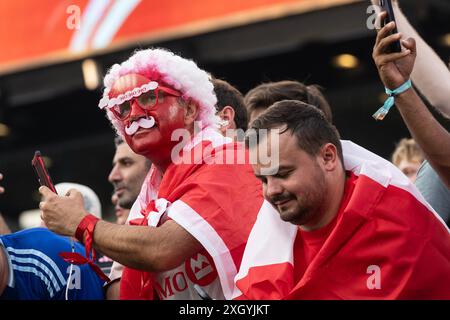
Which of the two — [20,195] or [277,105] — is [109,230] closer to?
[277,105]

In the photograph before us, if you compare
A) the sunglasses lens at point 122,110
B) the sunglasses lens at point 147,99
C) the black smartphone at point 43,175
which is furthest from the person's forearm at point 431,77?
the black smartphone at point 43,175

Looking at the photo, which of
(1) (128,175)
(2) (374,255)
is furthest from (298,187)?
(1) (128,175)

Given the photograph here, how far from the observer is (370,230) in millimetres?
Answer: 3295

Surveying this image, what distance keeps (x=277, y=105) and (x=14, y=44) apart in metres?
8.42

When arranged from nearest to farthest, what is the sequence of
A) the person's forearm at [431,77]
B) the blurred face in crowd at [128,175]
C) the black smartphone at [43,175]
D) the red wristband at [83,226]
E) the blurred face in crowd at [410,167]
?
the red wristband at [83,226] < the person's forearm at [431,77] < the black smartphone at [43,175] < the blurred face in crowd at [410,167] < the blurred face in crowd at [128,175]

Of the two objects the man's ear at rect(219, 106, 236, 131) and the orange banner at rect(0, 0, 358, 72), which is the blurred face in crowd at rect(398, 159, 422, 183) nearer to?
the man's ear at rect(219, 106, 236, 131)

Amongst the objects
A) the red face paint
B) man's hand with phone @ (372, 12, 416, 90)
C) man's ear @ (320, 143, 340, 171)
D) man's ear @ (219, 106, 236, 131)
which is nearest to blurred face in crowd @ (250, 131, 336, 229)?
man's ear @ (320, 143, 340, 171)

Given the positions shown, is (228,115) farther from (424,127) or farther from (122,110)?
(424,127)

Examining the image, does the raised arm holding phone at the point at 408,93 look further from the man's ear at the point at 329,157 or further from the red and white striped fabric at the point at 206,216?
the red and white striped fabric at the point at 206,216

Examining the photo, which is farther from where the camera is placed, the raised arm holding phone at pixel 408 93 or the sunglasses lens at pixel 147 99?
the sunglasses lens at pixel 147 99

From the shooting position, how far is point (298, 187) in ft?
11.1

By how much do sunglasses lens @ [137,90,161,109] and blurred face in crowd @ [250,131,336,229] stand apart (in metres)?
0.75

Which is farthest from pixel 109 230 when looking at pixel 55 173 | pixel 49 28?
pixel 55 173

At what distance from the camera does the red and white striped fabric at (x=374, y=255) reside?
10.6 feet
